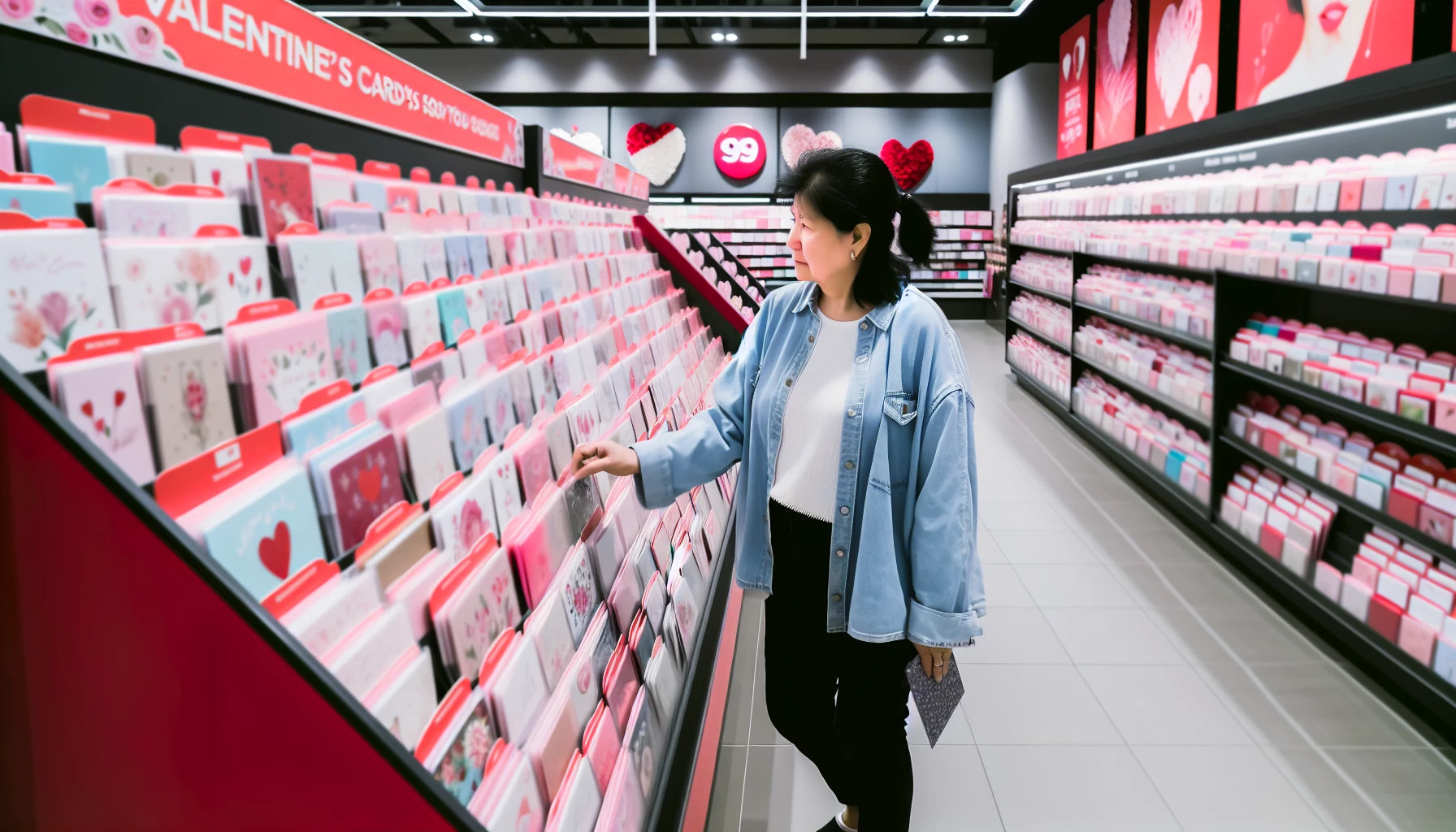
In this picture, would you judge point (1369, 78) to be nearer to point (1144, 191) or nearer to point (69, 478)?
point (1144, 191)

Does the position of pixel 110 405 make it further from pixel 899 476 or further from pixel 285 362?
pixel 899 476

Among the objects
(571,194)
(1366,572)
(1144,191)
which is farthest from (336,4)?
(1366,572)

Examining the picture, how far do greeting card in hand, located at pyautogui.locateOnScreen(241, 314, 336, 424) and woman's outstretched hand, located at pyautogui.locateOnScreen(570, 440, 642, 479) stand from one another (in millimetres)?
553

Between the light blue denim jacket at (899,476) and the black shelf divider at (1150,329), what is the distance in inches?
123

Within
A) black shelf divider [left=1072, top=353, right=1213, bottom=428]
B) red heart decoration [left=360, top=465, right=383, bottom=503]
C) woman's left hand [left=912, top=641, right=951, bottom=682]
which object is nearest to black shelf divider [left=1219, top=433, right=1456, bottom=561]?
black shelf divider [left=1072, top=353, right=1213, bottom=428]

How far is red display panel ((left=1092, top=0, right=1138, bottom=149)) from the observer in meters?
7.24

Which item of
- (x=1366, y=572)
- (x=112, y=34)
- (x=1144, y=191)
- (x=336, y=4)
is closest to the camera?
(x=112, y=34)

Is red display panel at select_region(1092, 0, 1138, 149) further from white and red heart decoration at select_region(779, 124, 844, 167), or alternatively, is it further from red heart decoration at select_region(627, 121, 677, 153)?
red heart decoration at select_region(627, 121, 677, 153)

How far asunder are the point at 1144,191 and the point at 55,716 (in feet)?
19.3

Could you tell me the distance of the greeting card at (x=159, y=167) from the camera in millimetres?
1050

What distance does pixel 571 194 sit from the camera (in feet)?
12.4

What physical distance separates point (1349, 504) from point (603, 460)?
2.90 m

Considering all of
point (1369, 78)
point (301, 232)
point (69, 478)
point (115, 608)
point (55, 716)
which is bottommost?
point (55, 716)

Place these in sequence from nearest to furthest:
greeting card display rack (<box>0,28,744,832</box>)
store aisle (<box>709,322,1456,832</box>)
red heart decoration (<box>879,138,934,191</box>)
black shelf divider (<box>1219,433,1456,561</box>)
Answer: greeting card display rack (<box>0,28,744,832</box>) < store aisle (<box>709,322,1456,832</box>) < black shelf divider (<box>1219,433,1456,561</box>) < red heart decoration (<box>879,138,934,191</box>)
